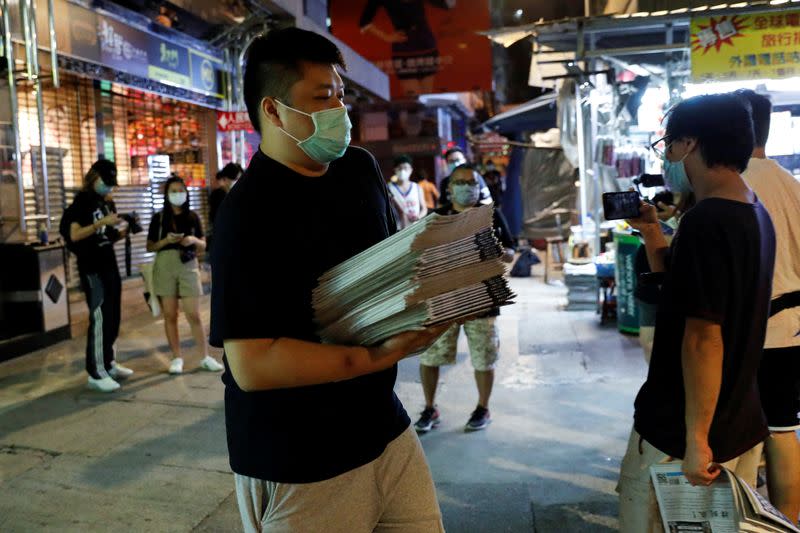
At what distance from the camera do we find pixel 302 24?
501 inches

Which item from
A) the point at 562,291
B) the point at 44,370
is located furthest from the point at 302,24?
the point at 44,370

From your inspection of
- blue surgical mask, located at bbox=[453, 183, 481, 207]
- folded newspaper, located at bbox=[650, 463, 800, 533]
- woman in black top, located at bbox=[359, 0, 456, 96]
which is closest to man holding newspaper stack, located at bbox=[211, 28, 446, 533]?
folded newspaper, located at bbox=[650, 463, 800, 533]

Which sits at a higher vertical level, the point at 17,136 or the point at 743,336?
the point at 17,136

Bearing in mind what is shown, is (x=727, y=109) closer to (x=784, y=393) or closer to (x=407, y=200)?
(x=784, y=393)

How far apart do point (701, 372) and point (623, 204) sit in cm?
72

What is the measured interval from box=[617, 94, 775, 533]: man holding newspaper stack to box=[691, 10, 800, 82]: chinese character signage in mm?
5451

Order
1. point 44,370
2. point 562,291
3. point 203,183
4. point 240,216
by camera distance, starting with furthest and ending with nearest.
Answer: point 203,183 → point 562,291 → point 44,370 → point 240,216

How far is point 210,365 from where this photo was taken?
6.93m

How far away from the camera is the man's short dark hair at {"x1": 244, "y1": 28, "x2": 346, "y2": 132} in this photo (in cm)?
173

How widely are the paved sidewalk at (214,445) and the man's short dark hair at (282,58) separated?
2.68 meters

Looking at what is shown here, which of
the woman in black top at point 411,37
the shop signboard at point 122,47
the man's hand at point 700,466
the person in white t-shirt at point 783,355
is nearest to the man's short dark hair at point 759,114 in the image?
the person in white t-shirt at point 783,355

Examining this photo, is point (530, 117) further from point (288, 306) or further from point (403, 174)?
point (288, 306)

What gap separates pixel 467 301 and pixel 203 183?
42.2ft

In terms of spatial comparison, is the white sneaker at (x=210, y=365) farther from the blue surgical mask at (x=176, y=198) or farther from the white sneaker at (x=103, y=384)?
the blue surgical mask at (x=176, y=198)
